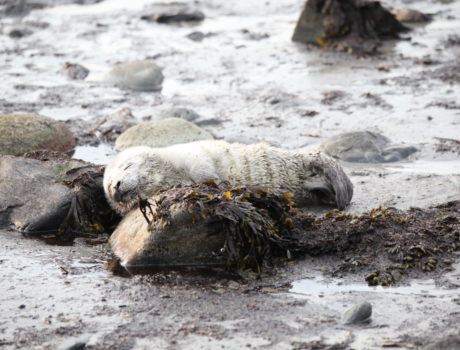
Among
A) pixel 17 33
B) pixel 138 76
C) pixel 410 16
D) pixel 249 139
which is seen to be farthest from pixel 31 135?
pixel 410 16

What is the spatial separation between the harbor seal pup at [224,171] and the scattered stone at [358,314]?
213 centimetres

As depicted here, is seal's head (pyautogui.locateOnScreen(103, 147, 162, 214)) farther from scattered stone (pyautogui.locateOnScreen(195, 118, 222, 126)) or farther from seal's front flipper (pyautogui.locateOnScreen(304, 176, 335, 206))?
scattered stone (pyautogui.locateOnScreen(195, 118, 222, 126))

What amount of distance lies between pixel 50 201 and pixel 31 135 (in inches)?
86.2

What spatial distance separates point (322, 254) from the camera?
18.3 ft

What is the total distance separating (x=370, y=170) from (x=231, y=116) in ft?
8.25

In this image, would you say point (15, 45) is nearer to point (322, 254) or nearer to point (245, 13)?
point (245, 13)

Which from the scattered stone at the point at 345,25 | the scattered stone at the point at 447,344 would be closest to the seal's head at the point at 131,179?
the scattered stone at the point at 447,344

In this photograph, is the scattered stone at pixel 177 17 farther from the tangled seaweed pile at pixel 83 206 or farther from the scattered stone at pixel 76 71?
the tangled seaweed pile at pixel 83 206

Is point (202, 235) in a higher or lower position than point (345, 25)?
higher

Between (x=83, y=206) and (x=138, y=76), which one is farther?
(x=138, y=76)

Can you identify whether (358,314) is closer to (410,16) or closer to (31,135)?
(31,135)

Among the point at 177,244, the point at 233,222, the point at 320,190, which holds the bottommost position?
the point at 320,190

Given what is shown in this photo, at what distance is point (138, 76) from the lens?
36.8 feet

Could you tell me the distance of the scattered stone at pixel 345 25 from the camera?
41.5 ft
